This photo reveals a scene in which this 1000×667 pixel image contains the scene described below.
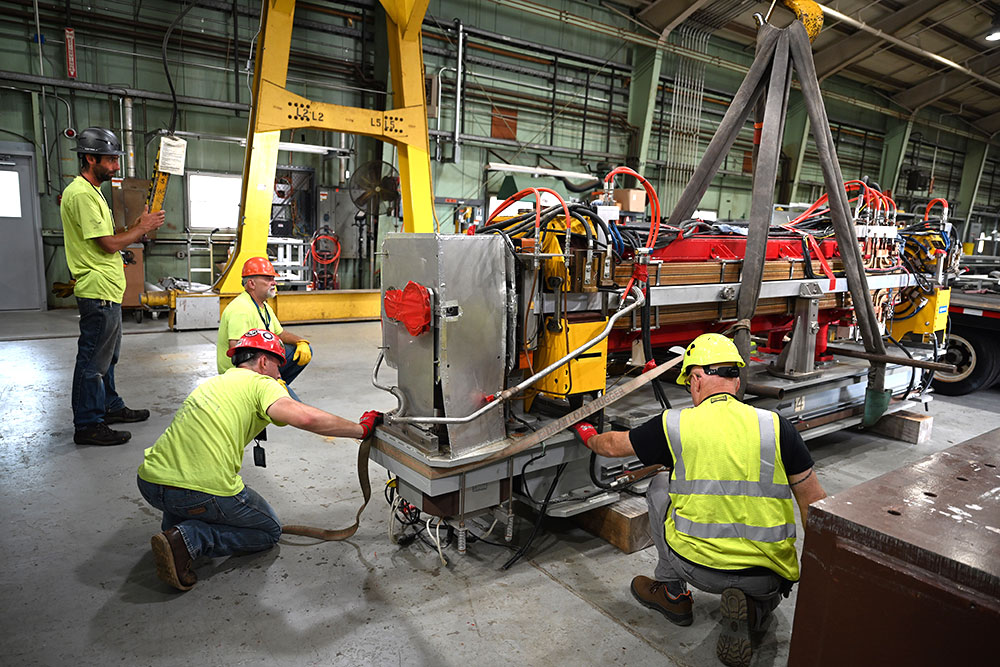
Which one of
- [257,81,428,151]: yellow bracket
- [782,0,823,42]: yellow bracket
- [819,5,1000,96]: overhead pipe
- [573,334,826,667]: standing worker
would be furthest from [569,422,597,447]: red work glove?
[819,5,1000,96]: overhead pipe

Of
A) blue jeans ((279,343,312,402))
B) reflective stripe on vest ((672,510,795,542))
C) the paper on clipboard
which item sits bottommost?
reflective stripe on vest ((672,510,795,542))

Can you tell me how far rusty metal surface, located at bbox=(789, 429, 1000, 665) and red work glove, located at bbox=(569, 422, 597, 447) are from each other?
1.37m

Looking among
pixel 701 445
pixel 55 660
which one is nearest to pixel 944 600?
pixel 701 445

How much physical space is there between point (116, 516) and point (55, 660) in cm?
101

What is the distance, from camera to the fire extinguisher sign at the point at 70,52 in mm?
7020

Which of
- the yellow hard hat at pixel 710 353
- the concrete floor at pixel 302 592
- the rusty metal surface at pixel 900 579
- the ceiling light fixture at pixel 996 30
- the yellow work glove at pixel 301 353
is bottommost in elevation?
the concrete floor at pixel 302 592

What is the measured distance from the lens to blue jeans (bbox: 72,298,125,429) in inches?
139

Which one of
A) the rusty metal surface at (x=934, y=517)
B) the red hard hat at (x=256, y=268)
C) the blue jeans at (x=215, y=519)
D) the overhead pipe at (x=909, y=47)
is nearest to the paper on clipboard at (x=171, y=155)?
the red hard hat at (x=256, y=268)

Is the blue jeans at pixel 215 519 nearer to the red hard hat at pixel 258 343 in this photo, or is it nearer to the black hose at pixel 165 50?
the red hard hat at pixel 258 343

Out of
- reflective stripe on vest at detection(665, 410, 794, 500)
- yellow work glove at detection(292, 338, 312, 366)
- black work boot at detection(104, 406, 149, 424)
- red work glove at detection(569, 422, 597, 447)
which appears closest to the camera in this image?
reflective stripe on vest at detection(665, 410, 794, 500)

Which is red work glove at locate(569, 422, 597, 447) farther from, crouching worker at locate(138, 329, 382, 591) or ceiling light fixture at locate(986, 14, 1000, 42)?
ceiling light fixture at locate(986, 14, 1000, 42)

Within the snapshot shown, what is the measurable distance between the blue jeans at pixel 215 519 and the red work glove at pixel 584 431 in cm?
131

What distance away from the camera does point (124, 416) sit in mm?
3943

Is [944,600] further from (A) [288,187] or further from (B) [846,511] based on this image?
(A) [288,187]
